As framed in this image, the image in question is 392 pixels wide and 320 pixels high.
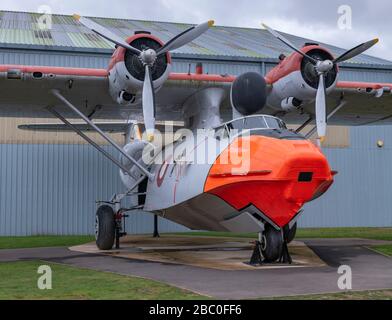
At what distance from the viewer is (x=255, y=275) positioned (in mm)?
8445

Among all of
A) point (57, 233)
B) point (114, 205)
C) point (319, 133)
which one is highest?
point (319, 133)

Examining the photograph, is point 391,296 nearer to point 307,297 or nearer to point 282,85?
point 307,297

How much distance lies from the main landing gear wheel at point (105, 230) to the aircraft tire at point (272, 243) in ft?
16.6

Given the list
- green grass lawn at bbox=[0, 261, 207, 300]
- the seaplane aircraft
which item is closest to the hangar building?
the seaplane aircraft

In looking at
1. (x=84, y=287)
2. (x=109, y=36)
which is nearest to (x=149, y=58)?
(x=109, y=36)

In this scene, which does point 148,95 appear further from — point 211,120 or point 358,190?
point 358,190

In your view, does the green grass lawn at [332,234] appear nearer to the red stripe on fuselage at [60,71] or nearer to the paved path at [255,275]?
the paved path at [255,275]

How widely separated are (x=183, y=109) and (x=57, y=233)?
9469mm

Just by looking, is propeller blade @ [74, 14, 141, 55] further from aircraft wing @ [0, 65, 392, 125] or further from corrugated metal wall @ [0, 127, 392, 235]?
corrugated metal wall @ [0, 127, 392, 235]

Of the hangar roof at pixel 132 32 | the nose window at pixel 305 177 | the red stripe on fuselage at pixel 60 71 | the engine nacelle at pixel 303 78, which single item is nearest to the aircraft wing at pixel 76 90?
the red stripe on fuselage at pixel 60 71

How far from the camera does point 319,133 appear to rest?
488 inches

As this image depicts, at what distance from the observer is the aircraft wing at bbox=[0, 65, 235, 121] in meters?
12.4

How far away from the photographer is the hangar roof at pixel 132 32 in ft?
76.6

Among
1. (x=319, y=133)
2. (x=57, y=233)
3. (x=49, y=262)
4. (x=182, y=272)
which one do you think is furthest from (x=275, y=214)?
(x=57, y=233)
